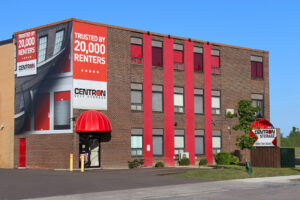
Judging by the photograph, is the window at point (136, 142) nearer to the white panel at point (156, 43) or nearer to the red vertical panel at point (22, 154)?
the white panel at point (156, 43)

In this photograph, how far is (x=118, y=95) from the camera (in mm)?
40906

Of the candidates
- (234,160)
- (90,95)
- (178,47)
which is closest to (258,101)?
(234,160)

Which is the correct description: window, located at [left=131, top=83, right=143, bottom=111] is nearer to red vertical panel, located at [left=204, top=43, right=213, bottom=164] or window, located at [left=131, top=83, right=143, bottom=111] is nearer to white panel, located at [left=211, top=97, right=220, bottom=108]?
red vertical panel, located at [left=204, top=43, right=213, bottom=164]

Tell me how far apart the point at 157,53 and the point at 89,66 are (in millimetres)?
7675

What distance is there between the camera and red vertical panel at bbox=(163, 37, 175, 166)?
146 feet

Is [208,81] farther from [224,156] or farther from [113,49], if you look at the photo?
[113,49]

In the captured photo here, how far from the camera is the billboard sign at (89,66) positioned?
3838 cm

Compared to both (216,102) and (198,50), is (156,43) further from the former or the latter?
(216,102)

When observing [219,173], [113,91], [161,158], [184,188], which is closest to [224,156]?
[161,158]

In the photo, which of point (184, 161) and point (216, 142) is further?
point (216, 142)

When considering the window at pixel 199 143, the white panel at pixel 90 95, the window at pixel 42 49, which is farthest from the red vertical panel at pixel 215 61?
the window at pixel 42 49

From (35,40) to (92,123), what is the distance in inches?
362

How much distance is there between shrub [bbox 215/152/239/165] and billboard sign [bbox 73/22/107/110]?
12.4 metres

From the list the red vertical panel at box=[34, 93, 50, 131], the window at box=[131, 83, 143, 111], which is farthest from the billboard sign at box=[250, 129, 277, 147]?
the red vertical panel at box=[34, 93, 50, 131]
